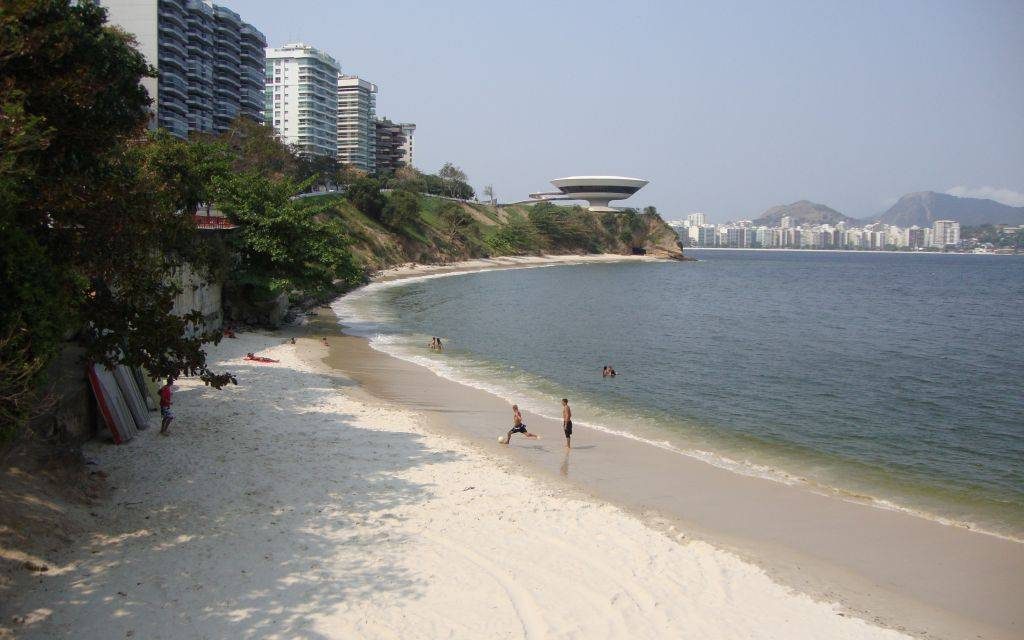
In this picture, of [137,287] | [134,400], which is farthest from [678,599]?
[134,400]

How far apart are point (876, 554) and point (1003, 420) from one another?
13824 millimetres

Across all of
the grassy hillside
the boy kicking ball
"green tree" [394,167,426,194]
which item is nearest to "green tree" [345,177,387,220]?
the grassy hillside

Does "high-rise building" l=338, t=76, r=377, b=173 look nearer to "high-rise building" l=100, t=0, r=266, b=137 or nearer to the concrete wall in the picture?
"high-rise building" l=100, t=0, r=266, b=137

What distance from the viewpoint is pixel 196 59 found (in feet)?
321

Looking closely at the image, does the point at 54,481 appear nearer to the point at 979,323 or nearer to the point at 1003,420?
the point at 1003,420

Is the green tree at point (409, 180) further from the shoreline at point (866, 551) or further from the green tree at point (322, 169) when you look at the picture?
the shoreline at point (866, 551)

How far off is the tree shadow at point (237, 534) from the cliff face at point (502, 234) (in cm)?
4867

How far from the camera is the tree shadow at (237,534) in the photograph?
28.6ft

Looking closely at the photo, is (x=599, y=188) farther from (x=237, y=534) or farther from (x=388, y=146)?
(x=237, y=534)

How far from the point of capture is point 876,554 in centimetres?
1229

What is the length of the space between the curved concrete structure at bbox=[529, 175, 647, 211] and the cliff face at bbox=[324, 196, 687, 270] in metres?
12.1

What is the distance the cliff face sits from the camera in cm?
8625

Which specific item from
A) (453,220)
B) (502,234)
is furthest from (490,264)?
(502,234)

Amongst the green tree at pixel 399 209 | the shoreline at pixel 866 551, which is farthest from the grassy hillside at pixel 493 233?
the shoreline at pixel 866 551
